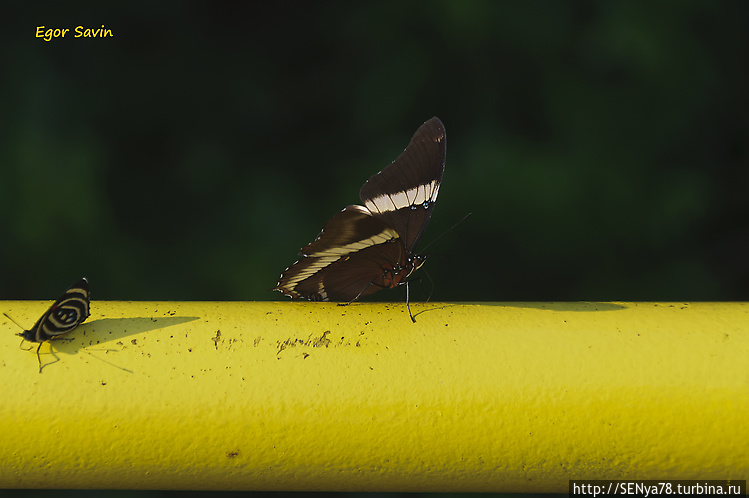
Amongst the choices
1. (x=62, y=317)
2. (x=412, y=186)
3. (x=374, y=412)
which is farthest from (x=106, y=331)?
(x=412, y=186)

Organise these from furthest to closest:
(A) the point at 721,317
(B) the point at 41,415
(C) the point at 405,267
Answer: (C) the point at 405,267 < (A) the point at 721,317 < (B) the point at 41,415

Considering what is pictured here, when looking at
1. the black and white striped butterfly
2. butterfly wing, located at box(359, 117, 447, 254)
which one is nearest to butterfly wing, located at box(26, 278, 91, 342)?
the black and white striped butterfly

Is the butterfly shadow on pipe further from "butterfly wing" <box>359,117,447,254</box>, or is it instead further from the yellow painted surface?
"butterfly wing" <box>359,117,447,254</box>

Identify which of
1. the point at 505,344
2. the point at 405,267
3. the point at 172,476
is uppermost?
the point at 405,267

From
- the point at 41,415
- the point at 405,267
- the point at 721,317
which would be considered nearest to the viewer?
the point at 41,415

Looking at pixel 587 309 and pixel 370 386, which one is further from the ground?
pixel 587 309

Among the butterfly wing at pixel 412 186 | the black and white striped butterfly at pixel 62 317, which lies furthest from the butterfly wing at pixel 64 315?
the butterfly wing at pixel 412 186

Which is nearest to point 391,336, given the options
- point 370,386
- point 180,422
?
point 370,386

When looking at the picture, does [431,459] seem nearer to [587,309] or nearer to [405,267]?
[587,309]
